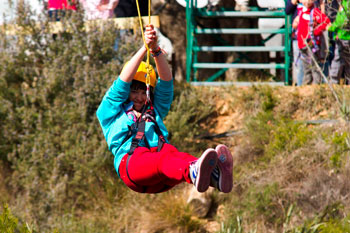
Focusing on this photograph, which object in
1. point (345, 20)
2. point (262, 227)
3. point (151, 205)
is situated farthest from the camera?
point (151, 205)

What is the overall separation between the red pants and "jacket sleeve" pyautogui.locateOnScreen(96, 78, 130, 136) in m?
0.46

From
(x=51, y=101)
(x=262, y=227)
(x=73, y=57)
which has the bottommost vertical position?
(x=262, y=227)

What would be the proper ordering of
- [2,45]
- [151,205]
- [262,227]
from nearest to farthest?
[262,227] → [151,205] → [2,45]

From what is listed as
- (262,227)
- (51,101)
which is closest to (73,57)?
(51,101)

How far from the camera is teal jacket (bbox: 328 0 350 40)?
923cm

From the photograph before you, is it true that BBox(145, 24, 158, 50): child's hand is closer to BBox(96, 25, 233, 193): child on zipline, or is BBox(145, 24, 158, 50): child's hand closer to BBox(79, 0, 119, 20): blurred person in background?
BBox(96, 25, 233, 193): child on zipline

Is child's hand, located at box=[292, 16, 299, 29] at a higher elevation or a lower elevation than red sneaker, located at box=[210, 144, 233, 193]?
higher

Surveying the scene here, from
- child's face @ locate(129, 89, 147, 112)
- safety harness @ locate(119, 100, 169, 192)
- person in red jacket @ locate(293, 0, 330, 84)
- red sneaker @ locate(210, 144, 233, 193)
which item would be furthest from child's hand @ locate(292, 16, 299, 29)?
red sneaker @ locate(210, 144, 233, 193)

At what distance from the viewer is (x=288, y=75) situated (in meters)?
12.0

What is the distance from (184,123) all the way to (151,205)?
1.46 m

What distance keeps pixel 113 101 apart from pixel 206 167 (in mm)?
1251

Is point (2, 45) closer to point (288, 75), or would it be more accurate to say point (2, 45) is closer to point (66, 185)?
point (66, 185)

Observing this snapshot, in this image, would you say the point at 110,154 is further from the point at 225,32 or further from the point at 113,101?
the point at 113,101

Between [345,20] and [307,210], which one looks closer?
[345,20]
